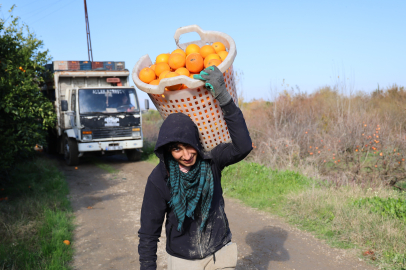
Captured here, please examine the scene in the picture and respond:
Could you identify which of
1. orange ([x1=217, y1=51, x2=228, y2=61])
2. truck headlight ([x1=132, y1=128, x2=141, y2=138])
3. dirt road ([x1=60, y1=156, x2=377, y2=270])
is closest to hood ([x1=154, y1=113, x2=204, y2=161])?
orange ([x1=217, y1=51, x2=228, y2=61])

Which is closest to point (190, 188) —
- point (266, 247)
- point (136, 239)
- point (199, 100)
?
point (199, 100)

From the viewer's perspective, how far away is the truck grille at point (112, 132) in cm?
1104

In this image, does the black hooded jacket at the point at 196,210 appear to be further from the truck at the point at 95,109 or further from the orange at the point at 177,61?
the truck at the point at 95,109

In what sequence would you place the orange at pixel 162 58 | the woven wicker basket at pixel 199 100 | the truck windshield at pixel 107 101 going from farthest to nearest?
the truck windshield at pixel 107 101, the orange at pixel 162 58, the woven wicker basket at pixel 199 100

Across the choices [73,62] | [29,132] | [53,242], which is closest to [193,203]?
[53,242]

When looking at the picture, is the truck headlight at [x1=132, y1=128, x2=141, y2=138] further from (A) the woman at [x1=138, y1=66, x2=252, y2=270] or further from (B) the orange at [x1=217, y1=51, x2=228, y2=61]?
(B) the orange at [x1=217, y1=51, x2=228, y2=61]

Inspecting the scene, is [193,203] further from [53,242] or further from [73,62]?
[73,62]

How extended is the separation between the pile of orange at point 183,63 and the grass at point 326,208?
3105 mm

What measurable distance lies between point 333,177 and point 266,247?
359 cm

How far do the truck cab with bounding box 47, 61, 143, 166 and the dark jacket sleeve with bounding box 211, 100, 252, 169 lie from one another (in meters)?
9.31

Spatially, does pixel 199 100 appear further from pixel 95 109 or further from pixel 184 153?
pixel 95 109

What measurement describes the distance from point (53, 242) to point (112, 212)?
1.76 metres

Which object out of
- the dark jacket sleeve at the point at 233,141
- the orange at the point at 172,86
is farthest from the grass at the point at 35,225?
the orange at the point at 172,86

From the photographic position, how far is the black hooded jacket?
82.3 inches
